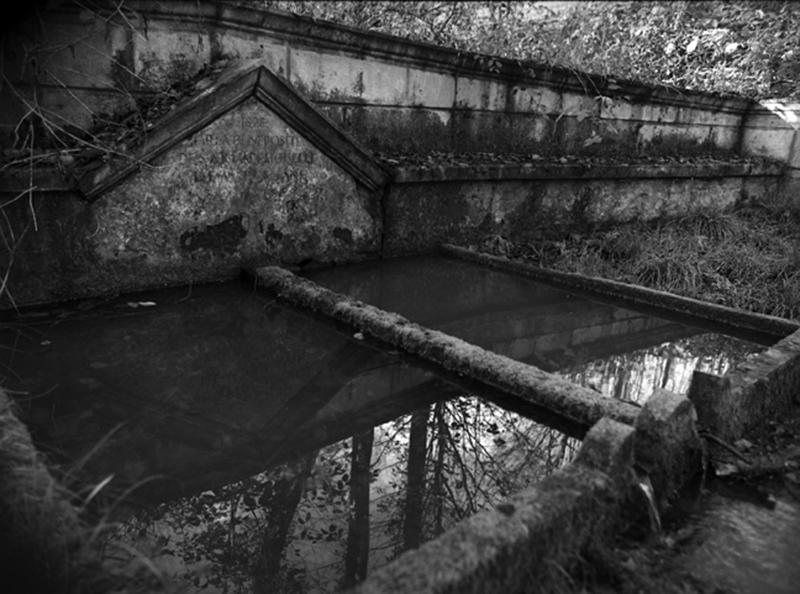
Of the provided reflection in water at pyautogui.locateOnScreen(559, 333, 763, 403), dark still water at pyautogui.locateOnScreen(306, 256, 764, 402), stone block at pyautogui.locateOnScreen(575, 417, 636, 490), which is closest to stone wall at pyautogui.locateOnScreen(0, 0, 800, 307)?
dark still water at pyautogui.locateOnScreen(306, 256, 764, 402)

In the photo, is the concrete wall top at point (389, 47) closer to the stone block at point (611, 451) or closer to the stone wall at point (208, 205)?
the stone wall at point (208, 205)

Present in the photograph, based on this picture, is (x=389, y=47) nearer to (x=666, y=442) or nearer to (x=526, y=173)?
(x=526, y=173)

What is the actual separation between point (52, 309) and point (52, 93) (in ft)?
4.52

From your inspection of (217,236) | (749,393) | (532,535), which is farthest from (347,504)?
(217,236)

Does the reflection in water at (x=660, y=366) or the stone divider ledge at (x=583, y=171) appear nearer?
the reflection in water at (x=660, y=366)

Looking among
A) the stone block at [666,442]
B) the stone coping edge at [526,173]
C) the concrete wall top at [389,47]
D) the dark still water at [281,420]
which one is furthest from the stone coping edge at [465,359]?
the concrete wall top at [389,47]

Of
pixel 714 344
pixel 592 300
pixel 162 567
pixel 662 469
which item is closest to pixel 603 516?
pixel 662 469

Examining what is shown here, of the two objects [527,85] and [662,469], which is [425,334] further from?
[527,85]

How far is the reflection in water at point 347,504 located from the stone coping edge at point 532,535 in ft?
1.61

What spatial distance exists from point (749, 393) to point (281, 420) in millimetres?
1982

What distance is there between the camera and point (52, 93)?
372 centimetres

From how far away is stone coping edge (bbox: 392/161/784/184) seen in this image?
5191 mm

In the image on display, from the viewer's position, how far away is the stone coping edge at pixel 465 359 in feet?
8.11

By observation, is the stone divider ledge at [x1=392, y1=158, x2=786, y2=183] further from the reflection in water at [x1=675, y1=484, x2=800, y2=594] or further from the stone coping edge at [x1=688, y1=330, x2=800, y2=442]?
the reflection in water at [x1=675, y1=484, x2=800, y2=594]
